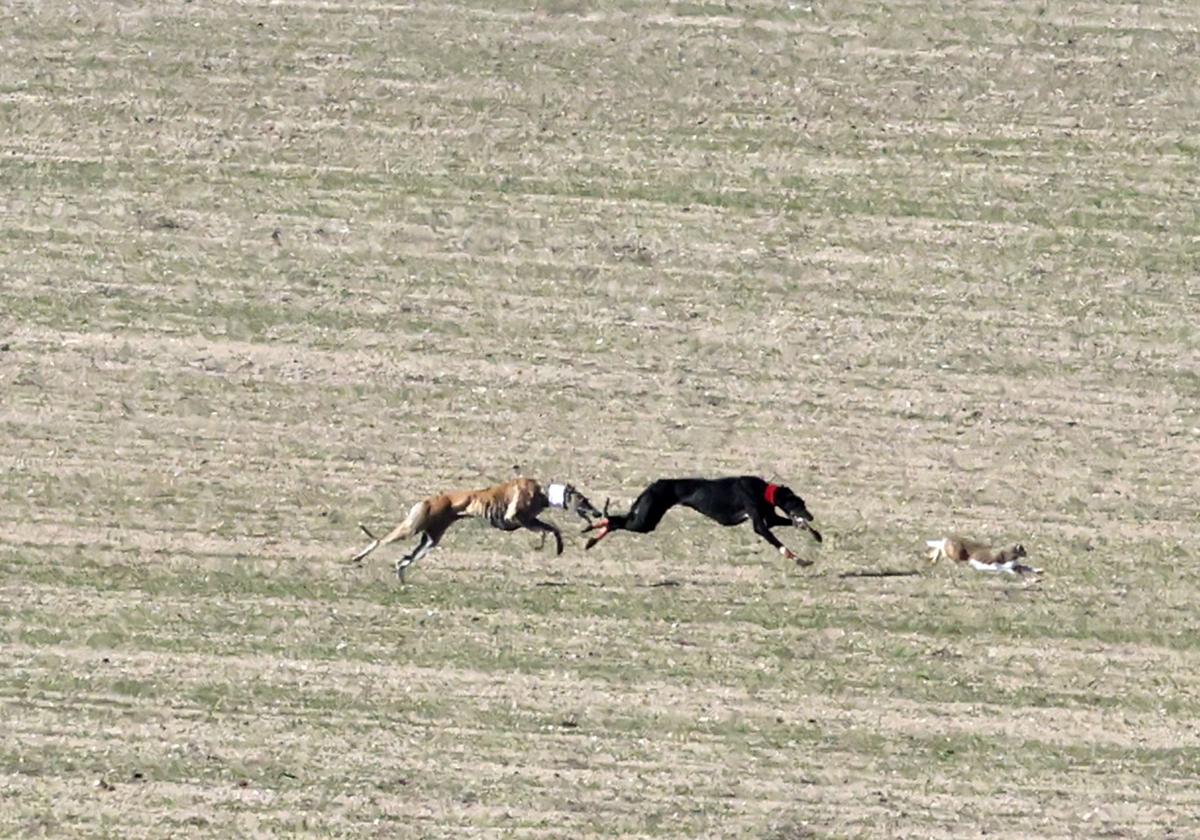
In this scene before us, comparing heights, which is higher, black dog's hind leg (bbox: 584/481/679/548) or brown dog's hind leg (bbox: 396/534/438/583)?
black dog's hind leg (bbox: 584/481/679/548)

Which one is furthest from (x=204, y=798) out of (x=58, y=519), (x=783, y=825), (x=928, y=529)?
(x=928, y=529)

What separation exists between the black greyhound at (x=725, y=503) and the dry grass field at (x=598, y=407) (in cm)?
17

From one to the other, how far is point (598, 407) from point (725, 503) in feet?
3.05

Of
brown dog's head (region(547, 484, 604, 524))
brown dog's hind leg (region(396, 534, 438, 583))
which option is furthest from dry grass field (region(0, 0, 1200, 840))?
→ brown dog's head (region(547, 484, 604, 524))

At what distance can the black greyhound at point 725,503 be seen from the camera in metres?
8.09

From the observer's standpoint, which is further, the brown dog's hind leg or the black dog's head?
the brown dog's hind leg

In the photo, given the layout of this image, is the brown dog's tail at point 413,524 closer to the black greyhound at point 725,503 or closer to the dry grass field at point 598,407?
the dry grass field at point 598,407

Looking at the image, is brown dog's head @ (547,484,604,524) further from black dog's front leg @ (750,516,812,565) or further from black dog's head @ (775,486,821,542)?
black dog's head @ (775,486,821,542)

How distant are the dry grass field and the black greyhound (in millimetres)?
168

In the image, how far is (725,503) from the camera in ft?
26.6

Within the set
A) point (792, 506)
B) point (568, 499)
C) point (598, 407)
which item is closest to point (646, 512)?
point (568, 499)

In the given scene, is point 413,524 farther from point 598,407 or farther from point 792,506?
point 792,506

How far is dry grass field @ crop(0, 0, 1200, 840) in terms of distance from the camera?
823cm

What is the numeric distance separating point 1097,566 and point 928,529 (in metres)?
0.98
